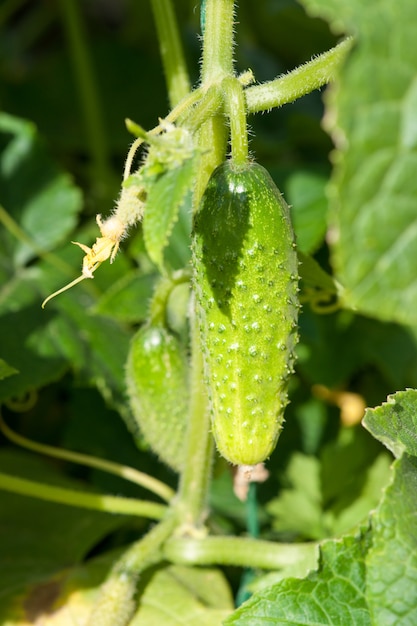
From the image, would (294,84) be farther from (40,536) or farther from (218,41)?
(40,536)

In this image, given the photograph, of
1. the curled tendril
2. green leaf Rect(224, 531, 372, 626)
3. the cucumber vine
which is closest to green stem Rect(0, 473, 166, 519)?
the cucumber vine

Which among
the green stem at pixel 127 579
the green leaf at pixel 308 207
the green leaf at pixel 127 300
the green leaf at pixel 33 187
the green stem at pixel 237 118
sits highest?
the green leaf at pixel 33 187

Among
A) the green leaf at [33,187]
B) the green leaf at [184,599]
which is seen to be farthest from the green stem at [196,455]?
the green leaf at [33,187]

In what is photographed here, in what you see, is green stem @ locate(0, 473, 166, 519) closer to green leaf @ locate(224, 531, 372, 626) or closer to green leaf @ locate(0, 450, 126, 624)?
green leaf @ locate(0, 450, 126, 624)

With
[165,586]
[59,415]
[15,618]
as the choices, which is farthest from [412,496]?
[59,415]

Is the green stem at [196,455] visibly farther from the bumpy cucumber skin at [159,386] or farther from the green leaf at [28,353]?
the green leaf at [28,353]

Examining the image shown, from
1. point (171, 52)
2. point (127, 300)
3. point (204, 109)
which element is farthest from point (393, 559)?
point (171, 52)
